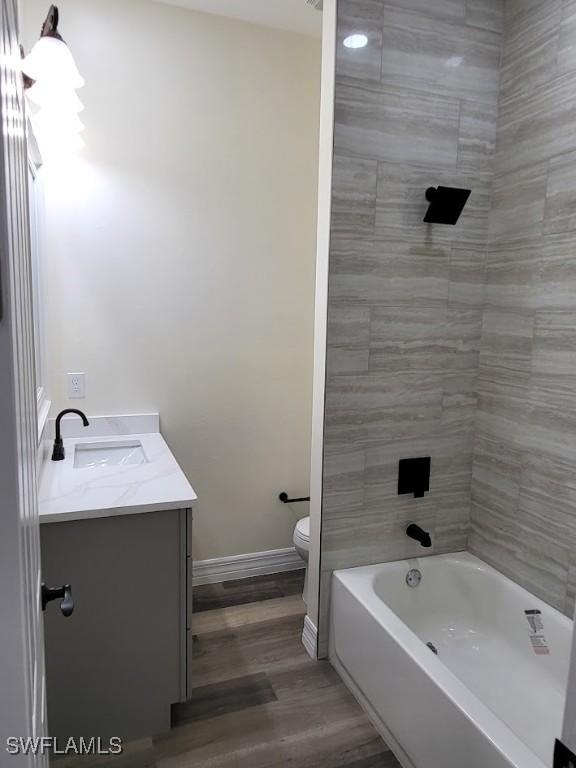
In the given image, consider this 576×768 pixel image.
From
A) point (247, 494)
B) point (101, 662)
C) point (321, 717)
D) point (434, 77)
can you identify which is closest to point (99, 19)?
point (434, 77)

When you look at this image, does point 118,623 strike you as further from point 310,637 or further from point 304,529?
point 304,529

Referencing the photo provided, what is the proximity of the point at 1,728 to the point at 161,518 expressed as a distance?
47.2 inches

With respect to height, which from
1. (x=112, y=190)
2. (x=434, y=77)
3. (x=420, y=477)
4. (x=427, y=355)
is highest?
(x=434, y=77)

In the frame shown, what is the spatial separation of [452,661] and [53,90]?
265 centimetres

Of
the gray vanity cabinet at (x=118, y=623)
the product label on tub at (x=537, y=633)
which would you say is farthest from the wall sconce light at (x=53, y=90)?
the product label on tub at (x=537, y=633)

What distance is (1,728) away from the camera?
646mm

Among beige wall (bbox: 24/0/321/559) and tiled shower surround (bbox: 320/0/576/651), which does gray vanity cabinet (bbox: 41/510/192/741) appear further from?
beige wall (bbox: 24/0/321/559)

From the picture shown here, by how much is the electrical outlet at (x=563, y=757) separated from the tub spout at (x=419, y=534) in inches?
69.7

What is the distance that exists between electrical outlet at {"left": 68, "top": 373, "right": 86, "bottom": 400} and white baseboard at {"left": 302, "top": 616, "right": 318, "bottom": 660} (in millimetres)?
1473

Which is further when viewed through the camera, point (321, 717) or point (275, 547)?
point (275, 547)

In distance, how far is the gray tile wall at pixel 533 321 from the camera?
201 cm

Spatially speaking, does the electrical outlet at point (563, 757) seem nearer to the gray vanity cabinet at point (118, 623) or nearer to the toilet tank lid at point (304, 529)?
the gray vanity cabinet at point (118, 623)

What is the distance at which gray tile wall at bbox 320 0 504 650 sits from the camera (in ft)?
7.11

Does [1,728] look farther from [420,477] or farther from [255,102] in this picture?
[255,102]
